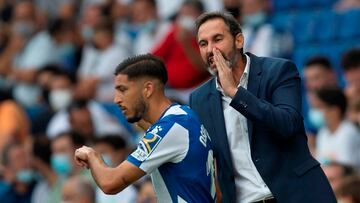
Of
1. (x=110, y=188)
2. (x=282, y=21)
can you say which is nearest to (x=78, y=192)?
(x=282, y=21)

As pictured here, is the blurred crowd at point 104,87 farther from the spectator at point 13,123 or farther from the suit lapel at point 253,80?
the suit lapel at point 253,80

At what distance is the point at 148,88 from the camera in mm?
6246

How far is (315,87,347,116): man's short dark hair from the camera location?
9820 mm

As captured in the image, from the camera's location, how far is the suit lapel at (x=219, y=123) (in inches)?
252

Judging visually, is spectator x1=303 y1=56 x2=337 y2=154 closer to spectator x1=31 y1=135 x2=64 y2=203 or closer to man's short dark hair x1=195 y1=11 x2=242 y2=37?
spectator x1=31 y1=135 x2=64 y2=203

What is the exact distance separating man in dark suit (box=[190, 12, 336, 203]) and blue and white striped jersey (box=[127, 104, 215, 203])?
225 mm

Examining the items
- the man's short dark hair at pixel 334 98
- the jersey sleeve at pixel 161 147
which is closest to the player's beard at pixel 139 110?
the jersey sleeve at pixel 161 147

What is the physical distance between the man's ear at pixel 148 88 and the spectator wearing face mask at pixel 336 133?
3.54 meters

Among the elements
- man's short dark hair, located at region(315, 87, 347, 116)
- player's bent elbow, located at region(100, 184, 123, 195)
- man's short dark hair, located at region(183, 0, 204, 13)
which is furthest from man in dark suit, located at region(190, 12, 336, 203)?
man's short dark hair, located at region(183, 0, 204, 13)

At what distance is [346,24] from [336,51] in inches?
11.6

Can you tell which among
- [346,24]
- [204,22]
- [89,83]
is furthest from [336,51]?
[204,22]

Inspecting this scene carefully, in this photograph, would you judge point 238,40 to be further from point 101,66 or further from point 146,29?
point 146,29

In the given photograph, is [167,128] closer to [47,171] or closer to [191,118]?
[191,118]

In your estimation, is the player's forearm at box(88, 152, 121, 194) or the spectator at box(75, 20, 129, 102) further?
the spectator at box(75, 20, 129, 102)
